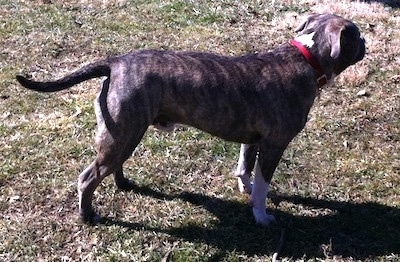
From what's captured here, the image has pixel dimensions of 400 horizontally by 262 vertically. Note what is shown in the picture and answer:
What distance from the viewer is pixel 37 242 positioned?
15.0 feet

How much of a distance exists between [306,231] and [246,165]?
0.69 m

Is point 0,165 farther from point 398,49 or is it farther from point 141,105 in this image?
point 398,49

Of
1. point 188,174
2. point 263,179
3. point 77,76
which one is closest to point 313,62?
point 263,179

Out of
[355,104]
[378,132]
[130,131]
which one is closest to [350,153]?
[378,132]

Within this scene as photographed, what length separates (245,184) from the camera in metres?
5.09

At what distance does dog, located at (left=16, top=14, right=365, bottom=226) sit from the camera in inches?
167

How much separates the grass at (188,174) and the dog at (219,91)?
38cm

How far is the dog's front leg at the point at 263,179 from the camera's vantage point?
4.54 meters

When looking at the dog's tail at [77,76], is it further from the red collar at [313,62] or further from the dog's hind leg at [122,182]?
the red collar at [313,62]

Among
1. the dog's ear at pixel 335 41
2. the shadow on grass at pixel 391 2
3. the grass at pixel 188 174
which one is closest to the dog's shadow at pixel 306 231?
the grass at pixel 188 174

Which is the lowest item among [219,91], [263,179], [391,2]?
[263,179]

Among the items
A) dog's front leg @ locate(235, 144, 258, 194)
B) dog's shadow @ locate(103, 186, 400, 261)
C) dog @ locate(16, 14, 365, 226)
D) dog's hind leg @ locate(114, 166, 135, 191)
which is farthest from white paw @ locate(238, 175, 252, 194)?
dog's hind leg @ locate(114, 166, 135, 191)

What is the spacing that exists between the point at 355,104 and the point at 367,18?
2.24 m

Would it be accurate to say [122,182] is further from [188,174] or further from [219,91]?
[219,91]
